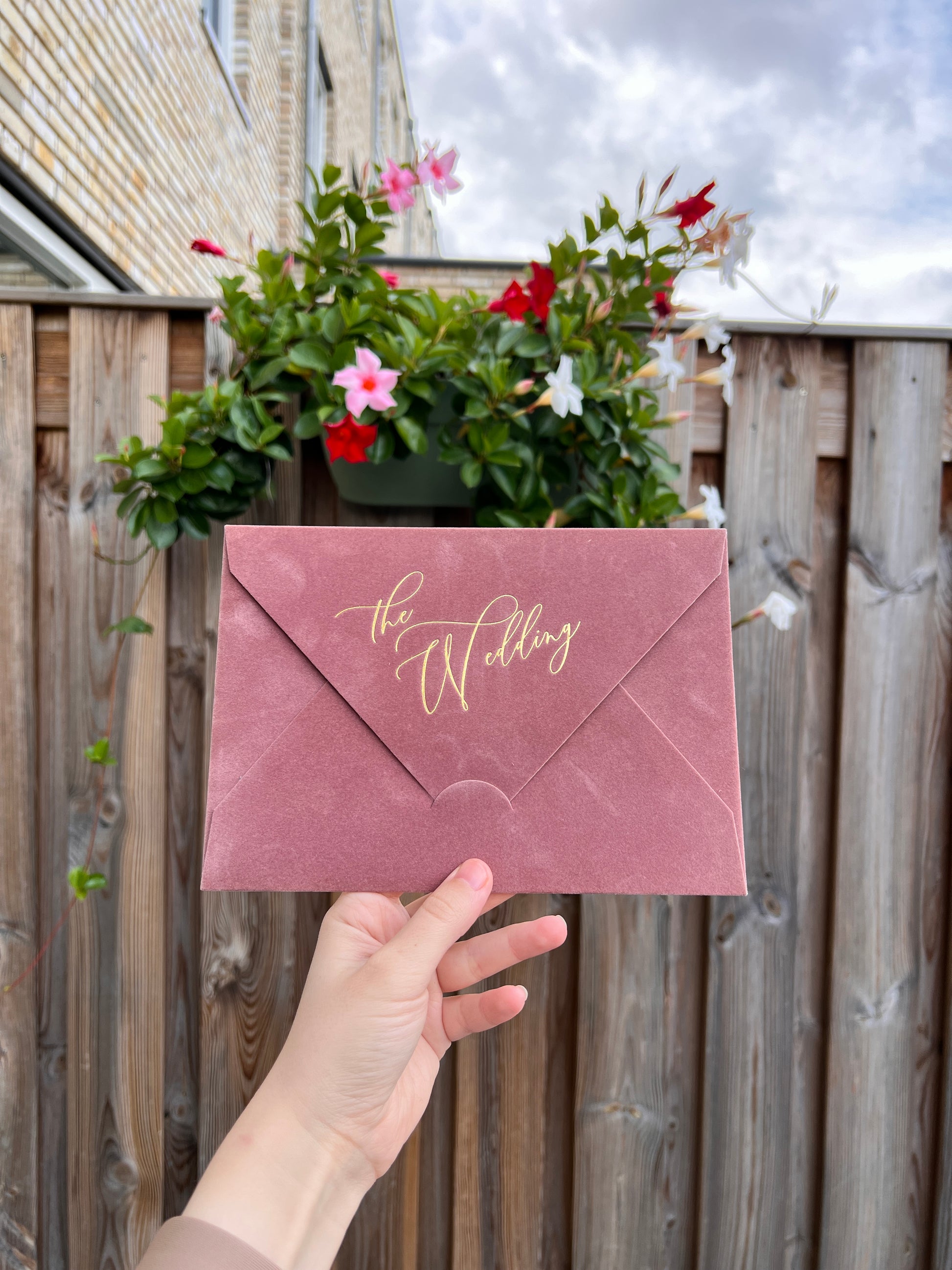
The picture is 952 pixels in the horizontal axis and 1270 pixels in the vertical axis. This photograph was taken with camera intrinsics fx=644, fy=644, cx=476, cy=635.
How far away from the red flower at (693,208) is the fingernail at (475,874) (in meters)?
0.76

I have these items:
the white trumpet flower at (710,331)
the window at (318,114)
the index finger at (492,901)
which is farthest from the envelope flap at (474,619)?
the window at (318,114)

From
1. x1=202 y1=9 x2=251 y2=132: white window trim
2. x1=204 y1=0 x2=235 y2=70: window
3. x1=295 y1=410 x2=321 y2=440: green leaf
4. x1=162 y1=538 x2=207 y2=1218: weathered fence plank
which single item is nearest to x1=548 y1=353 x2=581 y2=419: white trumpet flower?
x1=295 y1=410 x2=321 y2=440: green leaf

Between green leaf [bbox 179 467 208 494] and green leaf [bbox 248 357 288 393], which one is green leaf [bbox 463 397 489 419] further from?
green leaf [bbox 179 467 208 494]

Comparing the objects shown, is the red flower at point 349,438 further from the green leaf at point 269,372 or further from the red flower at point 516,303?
the red flower at point 516,303

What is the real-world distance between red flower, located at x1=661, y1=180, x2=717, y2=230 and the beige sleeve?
43.8 inches

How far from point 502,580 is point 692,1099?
1057 mm

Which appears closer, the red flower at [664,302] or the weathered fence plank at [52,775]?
the red flower at [664,302]

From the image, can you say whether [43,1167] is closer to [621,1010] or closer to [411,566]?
[621,1010]

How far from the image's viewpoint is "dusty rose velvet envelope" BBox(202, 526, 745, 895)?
566 millimetres

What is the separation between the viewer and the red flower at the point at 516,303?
830 millimetres

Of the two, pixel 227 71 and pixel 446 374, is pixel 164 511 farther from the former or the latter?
pixel 227 71

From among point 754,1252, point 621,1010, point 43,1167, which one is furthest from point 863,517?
point 43,1167

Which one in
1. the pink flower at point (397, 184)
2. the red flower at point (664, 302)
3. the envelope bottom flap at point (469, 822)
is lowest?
the envelope bottom flap at point (469, 822)

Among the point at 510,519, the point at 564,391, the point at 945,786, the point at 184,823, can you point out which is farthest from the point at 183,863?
the point at 945,786
